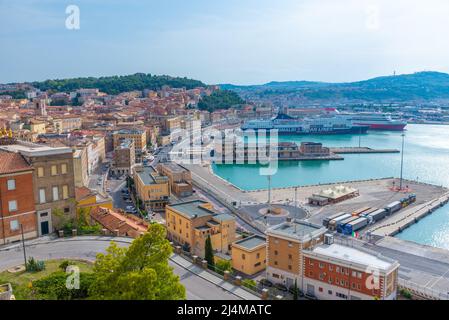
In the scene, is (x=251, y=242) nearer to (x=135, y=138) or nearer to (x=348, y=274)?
(x=348, y=274)

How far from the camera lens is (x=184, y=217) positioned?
9750 mm

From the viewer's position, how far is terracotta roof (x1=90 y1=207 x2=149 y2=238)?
8.12 m

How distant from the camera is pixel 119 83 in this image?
5666 centimetres

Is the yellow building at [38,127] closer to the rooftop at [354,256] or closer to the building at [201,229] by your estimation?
the building at [201,229]

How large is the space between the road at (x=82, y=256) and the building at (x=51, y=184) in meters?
0.44

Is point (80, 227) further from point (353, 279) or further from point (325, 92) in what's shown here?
point (325, 92)

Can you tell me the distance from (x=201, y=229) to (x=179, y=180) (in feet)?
25.7

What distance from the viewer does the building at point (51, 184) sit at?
6.14 metres

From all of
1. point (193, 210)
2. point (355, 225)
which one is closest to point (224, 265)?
point (193, 210)

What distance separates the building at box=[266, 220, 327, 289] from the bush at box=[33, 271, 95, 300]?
4.12 m

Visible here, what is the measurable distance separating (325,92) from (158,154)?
2565 inches

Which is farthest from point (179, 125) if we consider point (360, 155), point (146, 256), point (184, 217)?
point (146, 256)

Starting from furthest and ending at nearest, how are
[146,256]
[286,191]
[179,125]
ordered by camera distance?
1. [179,125]
2. [286,191]
3. [146,256]

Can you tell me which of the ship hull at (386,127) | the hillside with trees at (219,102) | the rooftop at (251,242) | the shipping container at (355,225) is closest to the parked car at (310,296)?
the rooftop at (251,242)
